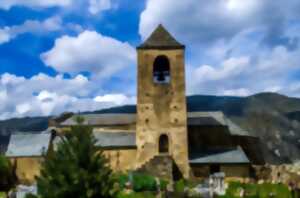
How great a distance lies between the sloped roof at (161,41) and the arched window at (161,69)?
1285 mm

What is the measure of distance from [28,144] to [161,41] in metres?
19.2

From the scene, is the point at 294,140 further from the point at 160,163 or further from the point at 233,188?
→ the point at 233,188

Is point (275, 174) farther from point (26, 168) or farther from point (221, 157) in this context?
point (26, 168)

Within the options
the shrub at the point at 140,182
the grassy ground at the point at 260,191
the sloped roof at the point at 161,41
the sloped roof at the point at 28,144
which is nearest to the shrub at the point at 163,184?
the shrub at the point at 140,182

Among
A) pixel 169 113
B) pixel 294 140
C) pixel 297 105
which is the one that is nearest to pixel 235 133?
pixel 169 113

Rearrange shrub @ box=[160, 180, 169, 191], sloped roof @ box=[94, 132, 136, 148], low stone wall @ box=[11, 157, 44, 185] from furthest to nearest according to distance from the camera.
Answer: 1. low stone wall @ box=[11, 157, 44, 185]
2. sloped roof @ box=[94, 132, 136, 148]
3. shrub @ box=[160, 180, 169, 191]

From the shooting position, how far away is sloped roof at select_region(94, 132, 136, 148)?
190 ft

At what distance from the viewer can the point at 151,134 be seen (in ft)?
183

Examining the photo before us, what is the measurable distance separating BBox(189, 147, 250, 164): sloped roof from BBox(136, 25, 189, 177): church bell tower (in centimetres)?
163

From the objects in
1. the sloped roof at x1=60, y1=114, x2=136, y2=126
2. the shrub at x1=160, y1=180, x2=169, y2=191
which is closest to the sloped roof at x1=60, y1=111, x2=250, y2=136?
the sloped roof at x1=60, y1=114, x2=136, y2=126

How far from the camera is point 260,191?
4122cm

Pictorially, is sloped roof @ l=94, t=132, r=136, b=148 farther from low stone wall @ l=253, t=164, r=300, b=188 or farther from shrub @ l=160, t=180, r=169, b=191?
low stone wall @ l=253, t=164, r=300, b=188

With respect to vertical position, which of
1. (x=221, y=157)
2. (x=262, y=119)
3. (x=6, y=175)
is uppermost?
(x=262, y=119)

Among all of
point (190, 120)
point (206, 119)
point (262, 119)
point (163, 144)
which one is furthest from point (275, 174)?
point (262, 119)
